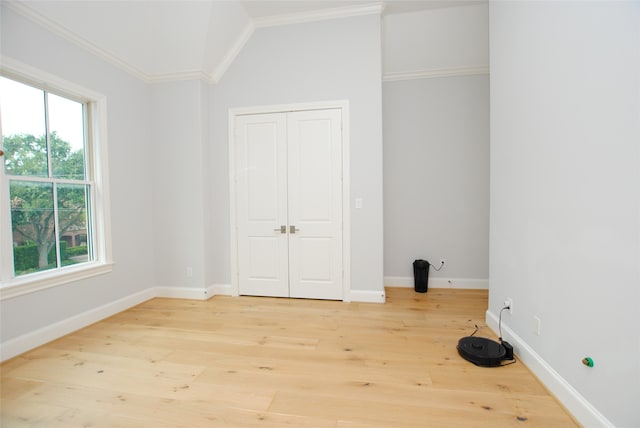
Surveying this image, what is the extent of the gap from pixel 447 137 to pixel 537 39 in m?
2.05

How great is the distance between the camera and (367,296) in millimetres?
3393

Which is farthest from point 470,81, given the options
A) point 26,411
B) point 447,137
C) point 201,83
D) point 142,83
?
point 26,411

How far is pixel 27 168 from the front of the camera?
2412 mm

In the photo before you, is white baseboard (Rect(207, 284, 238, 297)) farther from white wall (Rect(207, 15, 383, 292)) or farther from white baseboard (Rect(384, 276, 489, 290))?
white baseboard (Rect(384, 276, 489, 290))

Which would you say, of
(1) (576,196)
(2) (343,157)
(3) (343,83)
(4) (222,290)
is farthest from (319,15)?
(4) (222,290)

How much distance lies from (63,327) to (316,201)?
2796 mm

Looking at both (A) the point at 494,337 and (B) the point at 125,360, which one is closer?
(B) the point at 125,360

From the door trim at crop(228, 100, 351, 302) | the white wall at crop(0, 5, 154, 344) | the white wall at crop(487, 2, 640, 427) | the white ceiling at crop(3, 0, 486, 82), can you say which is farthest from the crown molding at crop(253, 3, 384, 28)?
the white wall at crop(0, 5, 154, 344)

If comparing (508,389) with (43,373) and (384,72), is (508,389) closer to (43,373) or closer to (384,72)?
(43,373)

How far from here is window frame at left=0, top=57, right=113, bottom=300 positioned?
7.20 feet

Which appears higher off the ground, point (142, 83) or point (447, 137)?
point (142, 83)

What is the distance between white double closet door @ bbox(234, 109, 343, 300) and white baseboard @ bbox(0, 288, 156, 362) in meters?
1.29

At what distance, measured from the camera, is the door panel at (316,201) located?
11.2 ft

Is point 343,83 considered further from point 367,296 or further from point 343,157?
point 367,296
